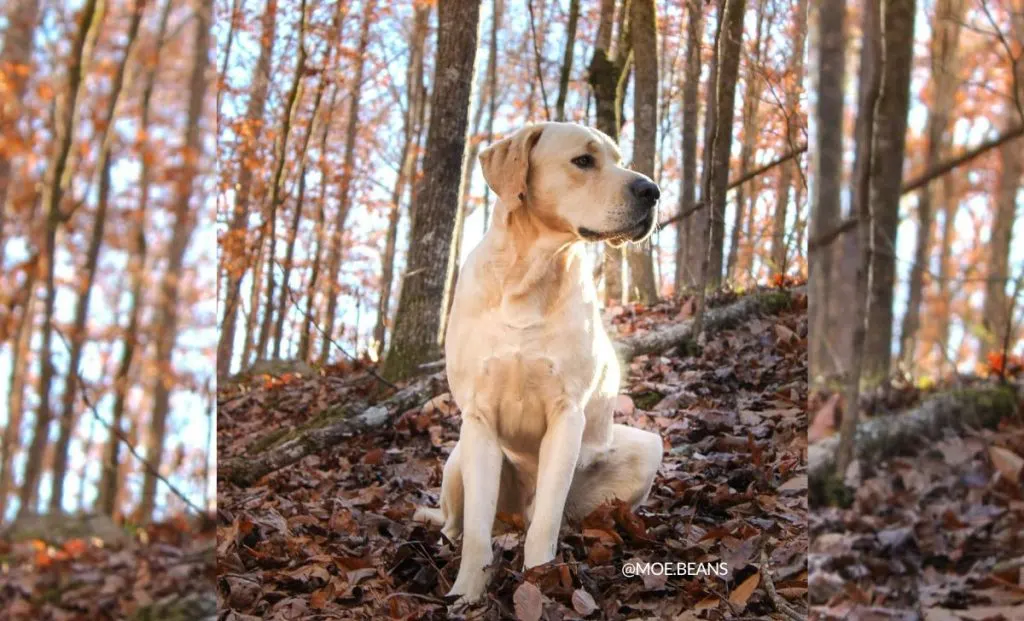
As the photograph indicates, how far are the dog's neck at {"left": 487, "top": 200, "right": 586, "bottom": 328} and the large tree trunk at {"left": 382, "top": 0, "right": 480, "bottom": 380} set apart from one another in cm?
17

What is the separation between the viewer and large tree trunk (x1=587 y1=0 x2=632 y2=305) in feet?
7.09

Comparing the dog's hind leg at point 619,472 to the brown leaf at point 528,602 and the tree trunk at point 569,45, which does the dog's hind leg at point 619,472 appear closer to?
the brown leaf at point 528,602

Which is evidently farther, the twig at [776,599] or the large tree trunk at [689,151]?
the large tree trunk at [689,151]

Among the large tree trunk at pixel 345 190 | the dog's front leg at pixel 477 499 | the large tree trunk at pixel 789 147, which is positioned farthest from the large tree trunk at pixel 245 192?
the large tree trunk at pixel 789 147

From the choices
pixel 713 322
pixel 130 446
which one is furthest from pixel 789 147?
pixel 130 446

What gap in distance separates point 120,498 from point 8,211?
1030 millimetres

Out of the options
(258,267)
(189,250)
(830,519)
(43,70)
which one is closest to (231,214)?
(258,267)

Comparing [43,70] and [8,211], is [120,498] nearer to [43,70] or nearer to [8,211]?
[8,211]

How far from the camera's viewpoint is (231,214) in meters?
2.34

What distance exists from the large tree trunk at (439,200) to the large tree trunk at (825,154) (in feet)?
4.09

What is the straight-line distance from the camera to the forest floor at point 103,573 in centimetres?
306

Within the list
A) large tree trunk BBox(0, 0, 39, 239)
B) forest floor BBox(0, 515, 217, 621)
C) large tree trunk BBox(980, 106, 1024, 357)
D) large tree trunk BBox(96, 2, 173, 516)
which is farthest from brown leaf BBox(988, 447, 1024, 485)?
large tree trunk BBox(0, 0, 39, 239)

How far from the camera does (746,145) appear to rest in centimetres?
229

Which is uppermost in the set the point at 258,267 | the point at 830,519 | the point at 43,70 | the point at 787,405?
the point at 43,70
